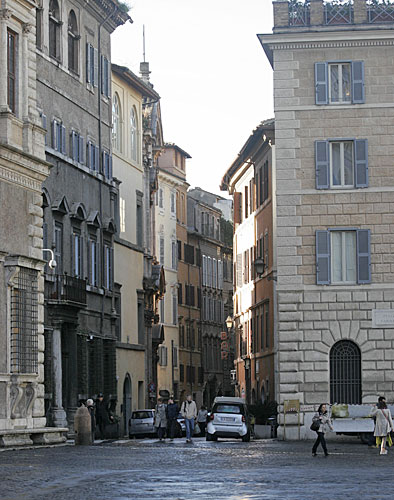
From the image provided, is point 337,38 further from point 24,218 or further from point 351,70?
point 24,218

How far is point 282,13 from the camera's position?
46.7 m

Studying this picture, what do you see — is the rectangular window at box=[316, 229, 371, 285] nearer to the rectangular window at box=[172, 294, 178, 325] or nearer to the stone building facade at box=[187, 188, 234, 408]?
the rectangular window at box=[172, 294, 178, 325]

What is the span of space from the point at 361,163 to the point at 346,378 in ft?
23.5

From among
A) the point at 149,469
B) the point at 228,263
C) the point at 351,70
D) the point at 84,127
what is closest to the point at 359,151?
the point at 351,70

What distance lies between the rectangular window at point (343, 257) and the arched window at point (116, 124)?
17314mm

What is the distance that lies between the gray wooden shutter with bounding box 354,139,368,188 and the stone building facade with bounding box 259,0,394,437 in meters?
0.03

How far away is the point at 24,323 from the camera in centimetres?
3616

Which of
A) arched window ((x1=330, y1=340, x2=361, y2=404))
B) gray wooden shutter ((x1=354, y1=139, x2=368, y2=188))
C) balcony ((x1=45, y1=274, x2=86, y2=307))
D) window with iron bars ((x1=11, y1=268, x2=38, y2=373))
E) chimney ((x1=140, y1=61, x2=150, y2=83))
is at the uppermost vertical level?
chimney ((x1=140, y1=61, x2=150, y2=83))

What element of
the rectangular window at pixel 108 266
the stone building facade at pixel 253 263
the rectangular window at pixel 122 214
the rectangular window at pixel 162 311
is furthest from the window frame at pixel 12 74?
the rectangular window at pixel 162 311

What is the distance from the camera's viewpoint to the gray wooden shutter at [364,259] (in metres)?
45.4

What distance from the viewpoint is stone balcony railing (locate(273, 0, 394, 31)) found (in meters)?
46.4

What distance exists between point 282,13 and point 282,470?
25.2 m

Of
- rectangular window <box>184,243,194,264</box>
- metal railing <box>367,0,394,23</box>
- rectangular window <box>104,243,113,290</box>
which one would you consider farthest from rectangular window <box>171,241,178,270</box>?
metal railing <box>367,0,394,23</box>

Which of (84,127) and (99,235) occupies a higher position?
(84,127)
